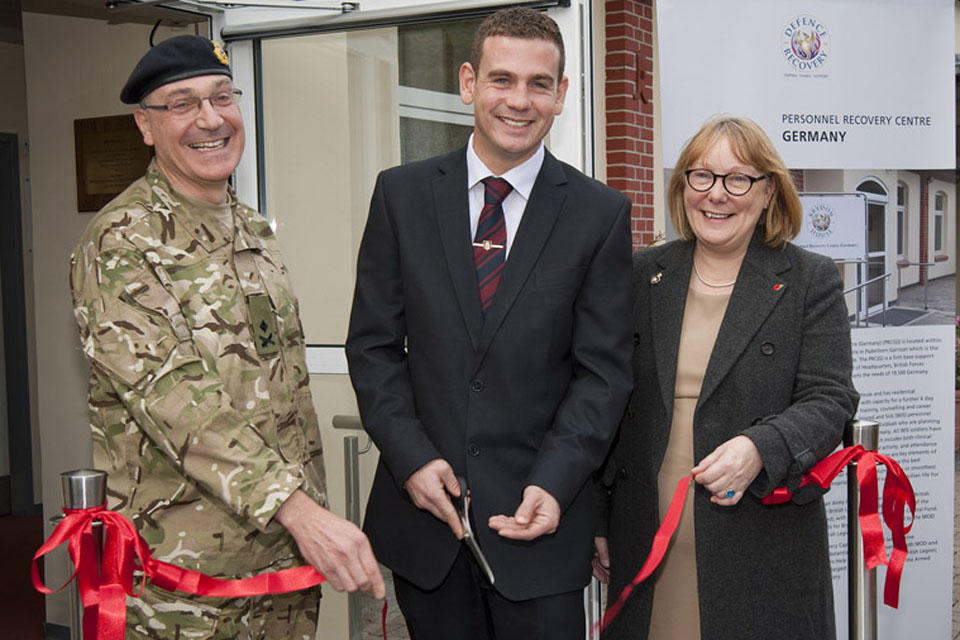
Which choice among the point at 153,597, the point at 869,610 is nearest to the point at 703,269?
the point at 869,610

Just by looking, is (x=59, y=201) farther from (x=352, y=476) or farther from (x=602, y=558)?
(x=602, y=558)

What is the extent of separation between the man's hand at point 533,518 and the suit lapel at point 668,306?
0.44 meters

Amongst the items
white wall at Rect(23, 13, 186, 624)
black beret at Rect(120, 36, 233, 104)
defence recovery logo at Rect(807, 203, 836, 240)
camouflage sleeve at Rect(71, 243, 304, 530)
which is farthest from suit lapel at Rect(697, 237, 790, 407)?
white wall at Rect(23, 13, 186, 624)

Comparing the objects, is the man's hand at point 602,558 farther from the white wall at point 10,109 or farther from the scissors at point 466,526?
the white wall at point 10,109

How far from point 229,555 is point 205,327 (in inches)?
19.5

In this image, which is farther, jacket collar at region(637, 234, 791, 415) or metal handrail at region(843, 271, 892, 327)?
metal handrail at region(843, 271, 892, 327)

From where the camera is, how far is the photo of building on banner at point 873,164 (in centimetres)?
335

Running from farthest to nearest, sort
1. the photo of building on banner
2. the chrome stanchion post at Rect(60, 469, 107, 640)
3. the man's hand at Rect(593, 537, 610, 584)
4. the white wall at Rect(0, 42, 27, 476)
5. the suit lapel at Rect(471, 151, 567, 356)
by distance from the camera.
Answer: the white wall at Rect(0, 42, 27, 476) < the photo of building on banner < the man's hand at Rect(593, 537, 610, 584) < the suit lapel at Rect(471, 151, 567, 356) < the chrome stanchion post at Rect(60, 469, 107, 640)

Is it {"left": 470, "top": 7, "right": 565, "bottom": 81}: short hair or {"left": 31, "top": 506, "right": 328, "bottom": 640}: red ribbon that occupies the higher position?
{"left": 470, "top": 7, "right": 565, "bottom": 81}: short hair

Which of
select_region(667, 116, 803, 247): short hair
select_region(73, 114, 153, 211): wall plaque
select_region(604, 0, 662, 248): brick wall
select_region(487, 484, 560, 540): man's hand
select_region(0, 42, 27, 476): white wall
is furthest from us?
select_region(0, 42, 27, 476): white wall

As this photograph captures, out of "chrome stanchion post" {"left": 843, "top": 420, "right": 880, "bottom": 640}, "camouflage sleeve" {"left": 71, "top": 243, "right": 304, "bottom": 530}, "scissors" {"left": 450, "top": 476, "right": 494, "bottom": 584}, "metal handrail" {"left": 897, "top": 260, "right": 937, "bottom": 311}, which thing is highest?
"metal handrail" {"left": 897, "top": 260, "right": 937, "bottom": 311}

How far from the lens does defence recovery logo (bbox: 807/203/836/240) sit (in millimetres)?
3430

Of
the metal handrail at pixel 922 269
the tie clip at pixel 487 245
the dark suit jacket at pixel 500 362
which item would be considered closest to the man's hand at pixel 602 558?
the dark suit jacket at pixel 500 362

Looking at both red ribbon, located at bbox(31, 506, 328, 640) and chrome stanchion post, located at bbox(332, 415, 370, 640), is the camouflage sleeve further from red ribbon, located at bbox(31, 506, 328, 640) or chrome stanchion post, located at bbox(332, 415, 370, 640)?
chrome stanchion post, located at bbox(332, 415, 370, 640)
